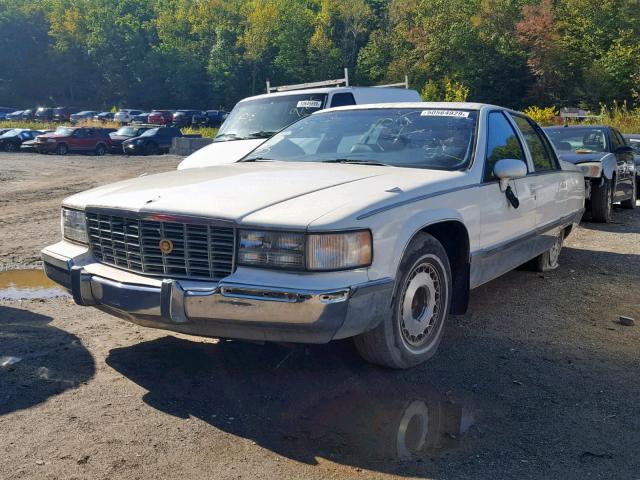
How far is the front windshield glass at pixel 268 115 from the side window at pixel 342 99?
0.14 meters

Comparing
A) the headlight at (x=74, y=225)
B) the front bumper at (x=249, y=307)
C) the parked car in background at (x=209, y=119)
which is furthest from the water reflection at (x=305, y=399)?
the parked car in background at (x=209, y=119)

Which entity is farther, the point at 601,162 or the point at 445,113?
the point at 601,162

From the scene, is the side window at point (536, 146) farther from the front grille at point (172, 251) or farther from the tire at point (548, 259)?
the front grille at point (172, 251)

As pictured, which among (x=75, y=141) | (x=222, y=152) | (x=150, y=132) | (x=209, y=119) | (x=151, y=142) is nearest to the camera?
(x=222, y=152)

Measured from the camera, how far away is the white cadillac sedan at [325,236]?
11.2 feet

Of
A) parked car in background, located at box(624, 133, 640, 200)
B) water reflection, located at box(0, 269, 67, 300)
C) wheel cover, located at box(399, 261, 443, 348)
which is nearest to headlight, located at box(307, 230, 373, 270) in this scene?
wheel cover, located at box(399, 261, 443, 348)

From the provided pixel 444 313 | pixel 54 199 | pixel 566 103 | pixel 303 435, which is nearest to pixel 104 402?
pixel 303 435

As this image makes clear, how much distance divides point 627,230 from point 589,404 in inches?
260

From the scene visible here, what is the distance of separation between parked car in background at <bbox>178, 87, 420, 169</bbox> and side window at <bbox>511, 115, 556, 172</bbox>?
12.0ft

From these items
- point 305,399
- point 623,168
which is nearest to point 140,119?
point 623,168

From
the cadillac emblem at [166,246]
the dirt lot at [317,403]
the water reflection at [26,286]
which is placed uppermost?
the cadillac emblem at [166,246]

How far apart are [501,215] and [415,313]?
127 centimetres

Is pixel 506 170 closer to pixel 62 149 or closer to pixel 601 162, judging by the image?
pixel 601 162

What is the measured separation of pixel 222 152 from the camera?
9070mm
